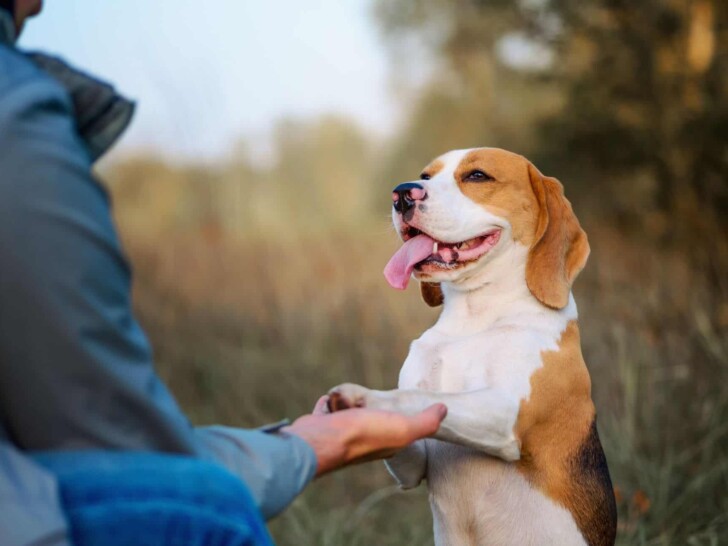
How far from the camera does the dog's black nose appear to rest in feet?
10.2

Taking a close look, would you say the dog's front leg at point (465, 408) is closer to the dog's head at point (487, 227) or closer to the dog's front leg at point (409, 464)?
the dog's front leg at point (409, 464)

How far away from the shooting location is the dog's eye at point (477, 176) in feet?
10.6

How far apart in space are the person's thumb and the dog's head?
73 centimetres

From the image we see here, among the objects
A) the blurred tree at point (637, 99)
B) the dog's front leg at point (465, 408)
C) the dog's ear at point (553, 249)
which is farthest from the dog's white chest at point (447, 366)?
the blurred tree at point (637, 99)

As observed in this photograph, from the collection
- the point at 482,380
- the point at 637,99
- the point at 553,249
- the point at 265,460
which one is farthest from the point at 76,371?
the point at 637,99

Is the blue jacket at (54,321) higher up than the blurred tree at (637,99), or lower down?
higher up

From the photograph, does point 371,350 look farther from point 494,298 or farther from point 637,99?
point 637,99

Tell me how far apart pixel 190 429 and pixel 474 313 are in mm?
1430

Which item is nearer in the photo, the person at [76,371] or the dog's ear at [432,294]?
the person at [76,371]

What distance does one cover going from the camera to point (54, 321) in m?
1.57

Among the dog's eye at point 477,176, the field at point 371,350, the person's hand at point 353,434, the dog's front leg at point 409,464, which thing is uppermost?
the dog's eye at point 477,176

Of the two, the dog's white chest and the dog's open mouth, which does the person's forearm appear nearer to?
the dog's white chest

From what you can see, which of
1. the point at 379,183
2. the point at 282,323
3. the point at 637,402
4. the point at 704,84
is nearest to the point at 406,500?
the point at 637,402

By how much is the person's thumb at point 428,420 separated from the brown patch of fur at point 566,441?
1.38ft
